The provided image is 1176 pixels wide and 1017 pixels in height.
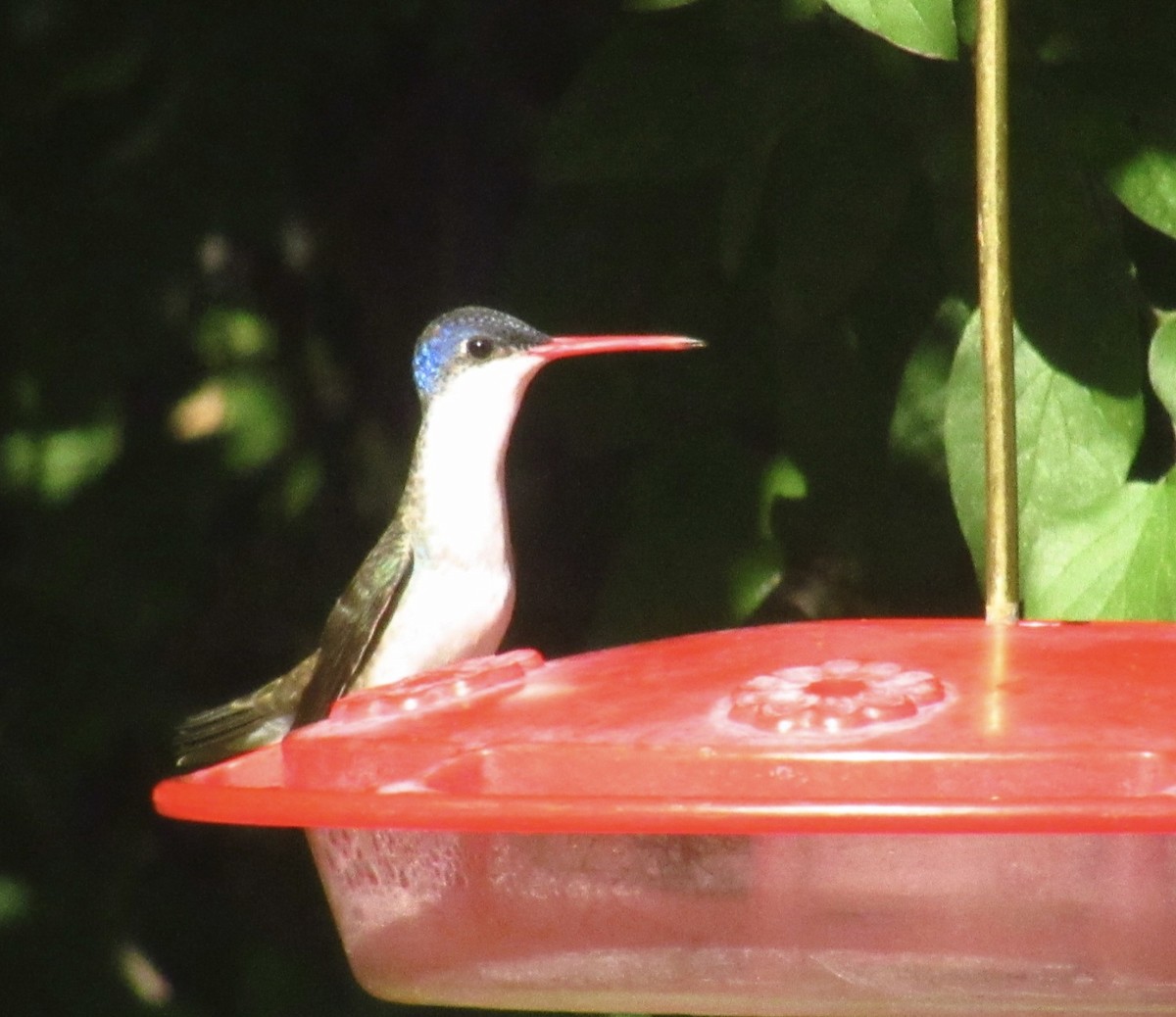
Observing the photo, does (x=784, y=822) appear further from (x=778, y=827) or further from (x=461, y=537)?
(x=461, y=537)

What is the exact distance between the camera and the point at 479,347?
386 centimetres

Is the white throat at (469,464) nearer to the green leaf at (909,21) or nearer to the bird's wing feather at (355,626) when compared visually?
the bird's wing feather at (355,626)

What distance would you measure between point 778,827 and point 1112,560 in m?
1.09

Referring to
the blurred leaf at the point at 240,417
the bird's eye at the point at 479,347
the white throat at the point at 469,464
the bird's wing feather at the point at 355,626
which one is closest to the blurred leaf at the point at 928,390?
the white throat at the point at 469,464

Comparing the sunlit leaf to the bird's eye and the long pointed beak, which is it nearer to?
the bird's eye

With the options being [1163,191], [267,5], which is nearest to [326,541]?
[267,5]

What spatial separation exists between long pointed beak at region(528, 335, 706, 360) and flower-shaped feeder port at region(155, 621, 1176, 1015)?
818 millimetres

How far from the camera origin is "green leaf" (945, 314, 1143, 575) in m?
2.63

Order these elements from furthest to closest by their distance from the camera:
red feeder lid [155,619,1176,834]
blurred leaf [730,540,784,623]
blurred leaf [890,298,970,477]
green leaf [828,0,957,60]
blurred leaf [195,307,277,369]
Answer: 1. blurred leaf [195,307,277,369]
2. blurred leaf [730,540,784,623]
3. blurred leaf [890,298,970,477]
4. green leaf [828,0,957,60]
5. red feeder lid [155,619,1176,834]

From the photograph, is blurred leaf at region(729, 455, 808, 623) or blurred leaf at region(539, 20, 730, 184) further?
blurred leaf at region(729, 455, 808, 623)

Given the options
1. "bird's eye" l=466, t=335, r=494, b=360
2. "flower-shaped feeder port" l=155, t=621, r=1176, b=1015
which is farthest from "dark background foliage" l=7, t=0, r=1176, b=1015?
"flower-shaped feeder port" l=155, t=621, r=1176, b=1015

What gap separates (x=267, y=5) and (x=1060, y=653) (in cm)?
225

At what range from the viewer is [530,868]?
2006mm

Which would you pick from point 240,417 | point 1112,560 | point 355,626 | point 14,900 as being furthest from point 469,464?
point 1112,560
